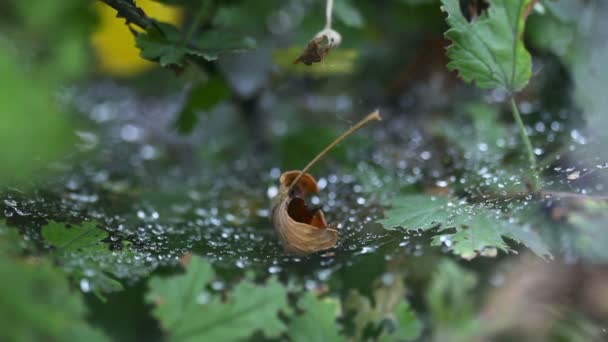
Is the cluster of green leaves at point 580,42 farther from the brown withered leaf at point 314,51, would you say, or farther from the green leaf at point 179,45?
the green leaf at point 179,45

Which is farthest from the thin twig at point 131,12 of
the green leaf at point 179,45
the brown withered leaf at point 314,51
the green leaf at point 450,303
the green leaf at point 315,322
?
the green leaf at point 450,303

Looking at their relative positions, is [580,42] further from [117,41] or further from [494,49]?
[117,41]

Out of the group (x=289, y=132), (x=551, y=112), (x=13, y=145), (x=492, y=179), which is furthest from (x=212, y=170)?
(x=13, y=145)

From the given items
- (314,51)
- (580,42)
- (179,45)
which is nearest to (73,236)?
(179,45)

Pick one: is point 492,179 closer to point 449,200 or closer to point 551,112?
point 449,200

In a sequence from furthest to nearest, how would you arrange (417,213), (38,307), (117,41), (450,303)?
(117,41) < (450,303) < (417,213) < (38,307)

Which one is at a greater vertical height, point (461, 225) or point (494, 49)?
point (494, 49)

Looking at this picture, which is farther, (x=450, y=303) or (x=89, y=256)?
(x=450, y=303)
